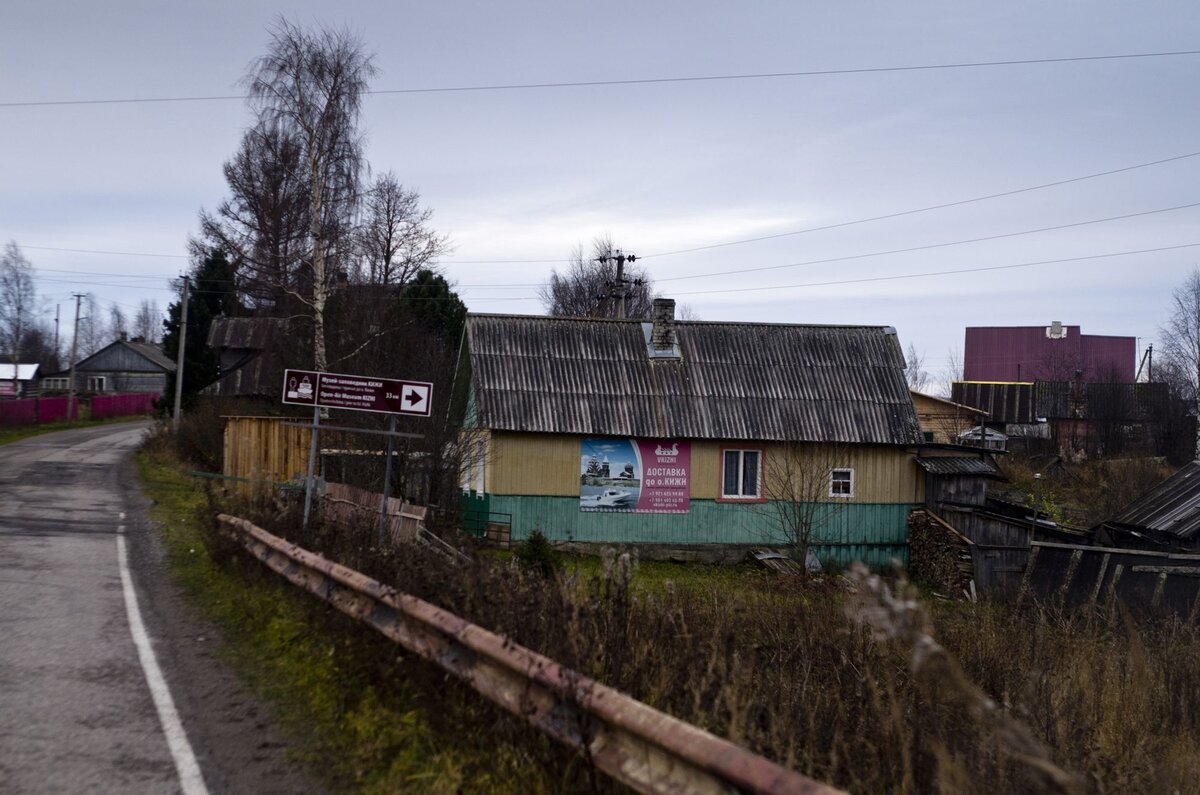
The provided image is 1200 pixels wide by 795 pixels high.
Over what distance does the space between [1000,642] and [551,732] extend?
5437 mm

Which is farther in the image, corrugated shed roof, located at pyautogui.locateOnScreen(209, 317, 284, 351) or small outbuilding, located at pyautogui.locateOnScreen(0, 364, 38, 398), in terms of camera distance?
small outbuilding, located at pyautogui.locateOnScreen(0, 364, 38, 398)

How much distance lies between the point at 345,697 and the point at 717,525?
2233cm

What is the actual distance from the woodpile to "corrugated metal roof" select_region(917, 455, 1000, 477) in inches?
48.6

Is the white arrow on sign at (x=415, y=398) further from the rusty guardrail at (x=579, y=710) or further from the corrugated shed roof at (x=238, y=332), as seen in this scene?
the corrugated shed roof at (x=238, y=332)

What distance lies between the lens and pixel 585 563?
25672 millimetres

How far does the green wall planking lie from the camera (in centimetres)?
2759

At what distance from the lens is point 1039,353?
81.7 metres

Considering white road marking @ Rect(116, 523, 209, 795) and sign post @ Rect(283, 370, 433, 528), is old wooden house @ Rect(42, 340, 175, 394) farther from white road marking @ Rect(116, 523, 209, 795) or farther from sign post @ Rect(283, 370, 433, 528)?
white road marking @ Rect(116, 523, 209, 795)

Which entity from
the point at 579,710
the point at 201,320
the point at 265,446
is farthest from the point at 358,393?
the point at 201,320

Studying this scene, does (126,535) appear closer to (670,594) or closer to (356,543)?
(356,543)

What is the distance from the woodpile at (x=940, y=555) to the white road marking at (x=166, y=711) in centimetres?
2069

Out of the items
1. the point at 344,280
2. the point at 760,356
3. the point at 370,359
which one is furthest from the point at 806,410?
the point at 344,280

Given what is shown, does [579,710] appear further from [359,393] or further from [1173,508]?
[1173,508]

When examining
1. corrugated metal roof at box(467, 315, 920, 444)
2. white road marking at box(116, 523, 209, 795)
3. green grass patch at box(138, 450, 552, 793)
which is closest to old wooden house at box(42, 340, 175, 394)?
corrugated metal roof at box(467, 315, 920, 444)
